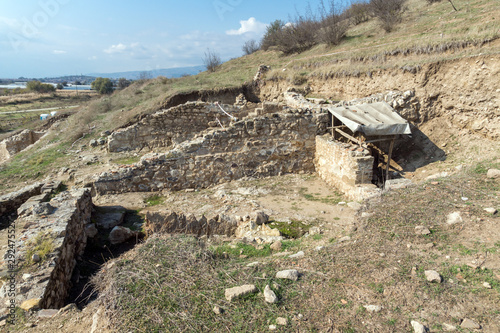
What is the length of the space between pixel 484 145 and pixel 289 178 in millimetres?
5849

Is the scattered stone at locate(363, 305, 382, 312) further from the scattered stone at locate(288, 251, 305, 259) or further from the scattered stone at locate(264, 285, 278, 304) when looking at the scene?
the scattered stone at locate(288, 251, 305, 259)

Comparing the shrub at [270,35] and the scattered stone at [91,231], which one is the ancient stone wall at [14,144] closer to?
the scattered stone at [91,231]

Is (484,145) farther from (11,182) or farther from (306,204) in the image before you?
(11,182)

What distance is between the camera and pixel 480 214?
4363 millimetres

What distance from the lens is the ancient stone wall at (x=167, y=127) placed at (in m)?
11.6

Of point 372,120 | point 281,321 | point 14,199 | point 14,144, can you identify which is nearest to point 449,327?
point 281,321

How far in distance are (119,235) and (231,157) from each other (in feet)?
13.6

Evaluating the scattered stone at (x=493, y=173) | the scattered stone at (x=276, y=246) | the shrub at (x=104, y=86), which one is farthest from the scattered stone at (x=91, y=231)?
the shrub at (x=104, y=86)

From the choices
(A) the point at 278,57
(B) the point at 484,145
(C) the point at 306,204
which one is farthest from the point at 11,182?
(A) the point at 278,57

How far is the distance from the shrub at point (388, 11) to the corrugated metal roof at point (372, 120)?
571 inches

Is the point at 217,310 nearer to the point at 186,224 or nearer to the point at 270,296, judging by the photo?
the point at 270,296

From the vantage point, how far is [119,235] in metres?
5.72

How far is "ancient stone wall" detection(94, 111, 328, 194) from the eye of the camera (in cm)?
819

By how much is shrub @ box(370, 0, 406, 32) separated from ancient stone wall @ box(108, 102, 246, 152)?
50.6 ft
